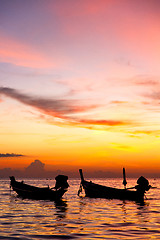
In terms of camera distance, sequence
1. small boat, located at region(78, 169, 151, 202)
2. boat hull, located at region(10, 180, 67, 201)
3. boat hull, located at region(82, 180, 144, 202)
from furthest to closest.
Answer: boat hull, located at region(82, 180, 144, 202), small boat, located at region(78, 169, 151, 202), boat hull, located at region(10, 180, 67, 201)

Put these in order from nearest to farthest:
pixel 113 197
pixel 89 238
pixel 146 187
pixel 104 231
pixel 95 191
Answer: pixel 89 238, pixel 104 231, pixel 146 187, pixel 113 197, pixel 95 191

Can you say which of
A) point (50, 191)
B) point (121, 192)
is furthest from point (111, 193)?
point (50, 191)

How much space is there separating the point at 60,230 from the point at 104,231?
2923 millimetres

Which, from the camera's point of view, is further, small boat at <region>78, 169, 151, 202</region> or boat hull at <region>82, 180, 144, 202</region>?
boat hull at <region>82, 180, 144, 202</region>

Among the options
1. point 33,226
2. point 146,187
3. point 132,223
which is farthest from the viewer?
point 146,187

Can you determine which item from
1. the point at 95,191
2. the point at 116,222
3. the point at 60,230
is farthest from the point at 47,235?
the point at 95,191

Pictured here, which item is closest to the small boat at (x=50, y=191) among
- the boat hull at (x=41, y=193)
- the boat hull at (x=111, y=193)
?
the boat hull at (x=41, y=193)

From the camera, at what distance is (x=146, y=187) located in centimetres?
3959

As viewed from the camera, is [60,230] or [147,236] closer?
[147,236]

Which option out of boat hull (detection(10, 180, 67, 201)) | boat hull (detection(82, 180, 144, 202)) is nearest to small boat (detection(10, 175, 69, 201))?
boat hull (detection(10, 180, 67, 201))

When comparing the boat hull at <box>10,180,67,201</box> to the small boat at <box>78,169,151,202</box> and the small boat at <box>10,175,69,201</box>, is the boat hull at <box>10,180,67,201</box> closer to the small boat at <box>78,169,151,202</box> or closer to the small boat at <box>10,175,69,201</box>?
the small boat at <box>10,175,69,201</box>

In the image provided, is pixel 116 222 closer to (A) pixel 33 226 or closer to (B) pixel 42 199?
(A) pixel 33 226

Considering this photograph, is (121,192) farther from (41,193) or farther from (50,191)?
(41,193)

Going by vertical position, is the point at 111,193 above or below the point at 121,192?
below
